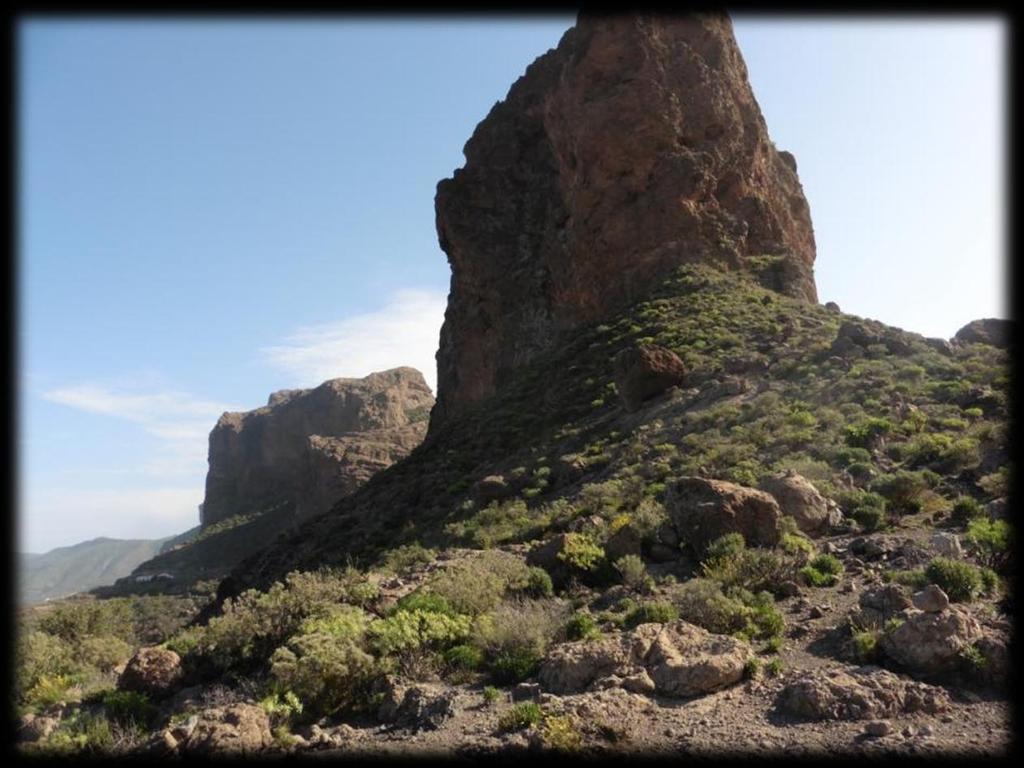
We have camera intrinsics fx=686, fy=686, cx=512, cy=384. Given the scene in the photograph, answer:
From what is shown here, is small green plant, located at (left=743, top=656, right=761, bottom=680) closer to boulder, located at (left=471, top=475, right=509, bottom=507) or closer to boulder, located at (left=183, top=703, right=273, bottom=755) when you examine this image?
boulder, located at (left=183, top=703, right=273, bottom=755)

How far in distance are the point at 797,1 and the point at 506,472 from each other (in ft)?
53.8

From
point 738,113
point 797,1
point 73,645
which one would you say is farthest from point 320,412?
point 797,1

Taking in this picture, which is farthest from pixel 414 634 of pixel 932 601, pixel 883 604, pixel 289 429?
pixel 289 429

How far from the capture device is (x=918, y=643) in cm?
635

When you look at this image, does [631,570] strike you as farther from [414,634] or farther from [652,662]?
[414,634]

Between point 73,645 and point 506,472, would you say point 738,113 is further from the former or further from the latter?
point 73,645

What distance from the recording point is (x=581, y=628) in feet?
26.7

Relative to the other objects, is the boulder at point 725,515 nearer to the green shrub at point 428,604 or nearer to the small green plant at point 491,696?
the green shrub at point 428,604

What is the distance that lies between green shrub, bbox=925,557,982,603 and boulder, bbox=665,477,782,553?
241cm

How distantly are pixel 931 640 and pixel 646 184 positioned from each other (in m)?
27.8

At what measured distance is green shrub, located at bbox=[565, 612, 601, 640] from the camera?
804 centimetres

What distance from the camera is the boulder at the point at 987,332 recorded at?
73.3ft

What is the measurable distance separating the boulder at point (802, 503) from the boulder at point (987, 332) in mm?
15353

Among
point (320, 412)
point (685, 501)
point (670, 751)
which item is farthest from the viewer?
point (320, 412)
